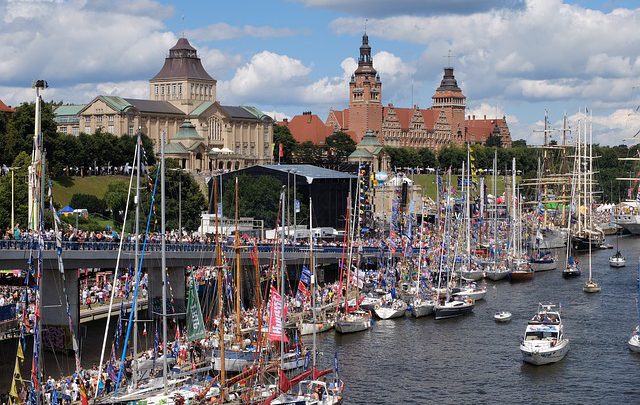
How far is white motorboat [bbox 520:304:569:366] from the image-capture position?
72688 mm

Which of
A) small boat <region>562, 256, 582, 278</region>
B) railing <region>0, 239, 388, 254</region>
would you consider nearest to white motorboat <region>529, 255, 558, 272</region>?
small boat <region>562, 256, 582, 278</region>

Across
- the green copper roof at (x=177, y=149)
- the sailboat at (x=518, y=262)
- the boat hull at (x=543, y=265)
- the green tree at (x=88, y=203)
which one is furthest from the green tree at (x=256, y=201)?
the green copper roof at (x=177, y=149)

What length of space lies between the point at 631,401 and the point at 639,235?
134711mm

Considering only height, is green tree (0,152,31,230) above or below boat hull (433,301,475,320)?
above

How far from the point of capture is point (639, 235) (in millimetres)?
194500

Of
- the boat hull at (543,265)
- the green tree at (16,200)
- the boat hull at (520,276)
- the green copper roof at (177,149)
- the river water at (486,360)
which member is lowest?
the river water at (486,360)

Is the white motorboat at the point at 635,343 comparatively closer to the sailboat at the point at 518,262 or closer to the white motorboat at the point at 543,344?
the white motorboat at the point at 543,344

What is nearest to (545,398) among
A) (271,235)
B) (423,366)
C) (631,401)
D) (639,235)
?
(631,401)

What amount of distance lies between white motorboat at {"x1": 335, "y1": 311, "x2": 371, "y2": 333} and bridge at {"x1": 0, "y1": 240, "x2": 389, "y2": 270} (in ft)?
20.6

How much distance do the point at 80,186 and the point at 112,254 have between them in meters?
79.7

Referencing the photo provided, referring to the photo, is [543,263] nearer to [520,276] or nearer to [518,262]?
[518,262]

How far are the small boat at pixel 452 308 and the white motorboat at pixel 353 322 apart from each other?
693 cm

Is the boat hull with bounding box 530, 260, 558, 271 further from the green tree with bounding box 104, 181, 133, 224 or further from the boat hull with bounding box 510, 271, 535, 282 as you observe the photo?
the green tree with bounding box 104, 181, 133, 224

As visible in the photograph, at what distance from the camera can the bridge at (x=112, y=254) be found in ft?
235
